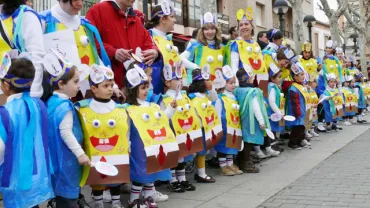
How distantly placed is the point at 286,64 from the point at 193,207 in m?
4.43

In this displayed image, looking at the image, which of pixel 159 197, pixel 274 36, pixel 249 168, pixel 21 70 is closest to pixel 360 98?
pixel 274 36

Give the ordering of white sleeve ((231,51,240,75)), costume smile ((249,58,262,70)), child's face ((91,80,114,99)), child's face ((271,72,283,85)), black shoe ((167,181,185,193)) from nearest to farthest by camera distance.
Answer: child's face ((91,80,114,99)), black shoe ((167,181,185,193)), white sleeve ((231,51,240,75)), costume smile ((249,58,262,70)), child's face ((271,72,283,85))

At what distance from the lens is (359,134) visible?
35.1 feet

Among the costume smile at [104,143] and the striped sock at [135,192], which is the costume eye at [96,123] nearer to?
the costume smile at [104,143]

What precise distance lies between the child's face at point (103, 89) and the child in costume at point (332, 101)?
24.3ft

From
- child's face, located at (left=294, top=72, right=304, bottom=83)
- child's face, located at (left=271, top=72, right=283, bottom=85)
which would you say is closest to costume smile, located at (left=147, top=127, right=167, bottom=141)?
child's face, located at (left=271, top=72, right=283, bottom=85)

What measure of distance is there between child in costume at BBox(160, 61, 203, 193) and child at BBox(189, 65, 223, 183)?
0.18 metres

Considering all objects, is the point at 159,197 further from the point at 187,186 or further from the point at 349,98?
the point at 349,98

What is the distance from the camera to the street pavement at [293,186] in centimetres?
509

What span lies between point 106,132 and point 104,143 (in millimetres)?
98

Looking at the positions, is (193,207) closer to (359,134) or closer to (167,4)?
(167,4)

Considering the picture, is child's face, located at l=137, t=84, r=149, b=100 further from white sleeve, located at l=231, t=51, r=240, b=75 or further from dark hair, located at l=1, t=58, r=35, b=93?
white sleeve, located at l=231, t=51, r=240, b=75

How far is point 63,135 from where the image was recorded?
3928 mm

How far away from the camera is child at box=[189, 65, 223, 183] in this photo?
5.93 meters
